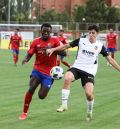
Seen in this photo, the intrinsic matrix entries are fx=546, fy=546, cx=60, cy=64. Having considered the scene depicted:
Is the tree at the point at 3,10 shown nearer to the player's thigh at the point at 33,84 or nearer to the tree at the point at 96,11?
the tree at the point at 96,11

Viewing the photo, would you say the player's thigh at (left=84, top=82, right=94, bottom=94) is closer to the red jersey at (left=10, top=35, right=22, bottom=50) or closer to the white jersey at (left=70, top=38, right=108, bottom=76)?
the white jersey at (left=70, top=38, right=108, bottom=76)

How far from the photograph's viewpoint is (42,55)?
11875 mm

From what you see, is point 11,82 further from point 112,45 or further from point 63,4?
point 63,4

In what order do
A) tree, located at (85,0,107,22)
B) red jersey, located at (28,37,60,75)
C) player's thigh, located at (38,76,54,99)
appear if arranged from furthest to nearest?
tree, located at (85,0,107,22) < red jersey, located at (28,37,60,75) < player's thigh, located at (38,76,54,99)

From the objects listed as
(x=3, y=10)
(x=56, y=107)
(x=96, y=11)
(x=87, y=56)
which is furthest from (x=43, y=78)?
(x=3, y=10)

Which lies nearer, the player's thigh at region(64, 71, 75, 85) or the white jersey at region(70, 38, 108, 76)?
the player's thigh at region(64, 71, 75, 85)

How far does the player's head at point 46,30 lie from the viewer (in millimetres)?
11600

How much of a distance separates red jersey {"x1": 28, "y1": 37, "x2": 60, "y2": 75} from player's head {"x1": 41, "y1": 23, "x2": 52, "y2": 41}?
14 cm

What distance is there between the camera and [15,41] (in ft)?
107

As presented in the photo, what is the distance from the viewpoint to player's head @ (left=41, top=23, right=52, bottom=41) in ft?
38.1

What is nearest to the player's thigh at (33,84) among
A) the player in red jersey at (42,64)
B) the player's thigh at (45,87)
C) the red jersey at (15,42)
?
the player in red jersey at (42,64)

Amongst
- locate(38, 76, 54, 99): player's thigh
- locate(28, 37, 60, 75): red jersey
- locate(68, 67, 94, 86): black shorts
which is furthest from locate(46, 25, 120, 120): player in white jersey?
locate(38, 76, 54, 99): player's thigh

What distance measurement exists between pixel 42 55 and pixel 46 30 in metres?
0.59

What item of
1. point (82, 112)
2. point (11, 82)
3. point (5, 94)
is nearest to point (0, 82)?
point (11, 82)
